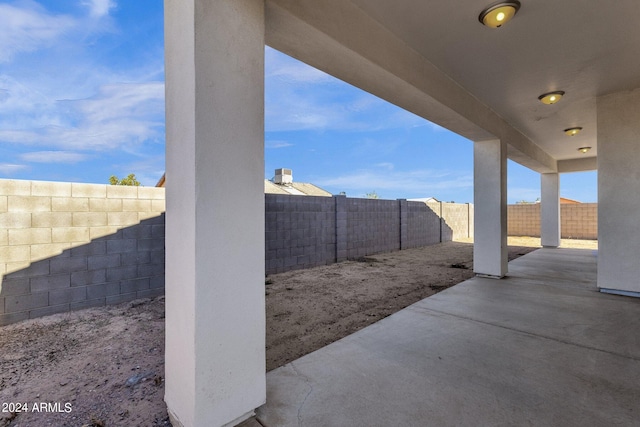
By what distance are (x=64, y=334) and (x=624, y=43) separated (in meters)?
6.04

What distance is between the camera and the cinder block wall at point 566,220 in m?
11.0

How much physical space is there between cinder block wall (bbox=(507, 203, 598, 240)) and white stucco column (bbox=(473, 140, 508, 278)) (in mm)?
8147

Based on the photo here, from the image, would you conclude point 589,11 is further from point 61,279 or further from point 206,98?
point 61,279

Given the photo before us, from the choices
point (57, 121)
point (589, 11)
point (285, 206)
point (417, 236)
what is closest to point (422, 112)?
point (589, 11)

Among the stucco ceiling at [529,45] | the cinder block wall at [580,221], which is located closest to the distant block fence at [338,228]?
the stucco ceiling at [529,45]

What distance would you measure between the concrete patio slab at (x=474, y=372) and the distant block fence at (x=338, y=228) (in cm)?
318

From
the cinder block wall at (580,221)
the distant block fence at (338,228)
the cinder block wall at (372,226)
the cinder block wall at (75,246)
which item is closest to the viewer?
the cinder block wall at (75,246)

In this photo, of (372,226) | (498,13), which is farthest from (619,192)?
(372,226)

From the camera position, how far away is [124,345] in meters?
2.65

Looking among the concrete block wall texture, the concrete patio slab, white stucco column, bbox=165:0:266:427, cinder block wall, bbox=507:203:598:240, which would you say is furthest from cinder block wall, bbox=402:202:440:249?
white stucco column, bbox=165:0:266:427

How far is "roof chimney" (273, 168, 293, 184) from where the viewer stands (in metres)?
16.2

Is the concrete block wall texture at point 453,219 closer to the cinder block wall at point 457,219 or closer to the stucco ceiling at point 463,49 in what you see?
the cinder block wall at point 457,219

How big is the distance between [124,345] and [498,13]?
13.7 feet

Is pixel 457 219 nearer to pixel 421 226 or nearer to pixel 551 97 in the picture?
pixel 421 226
